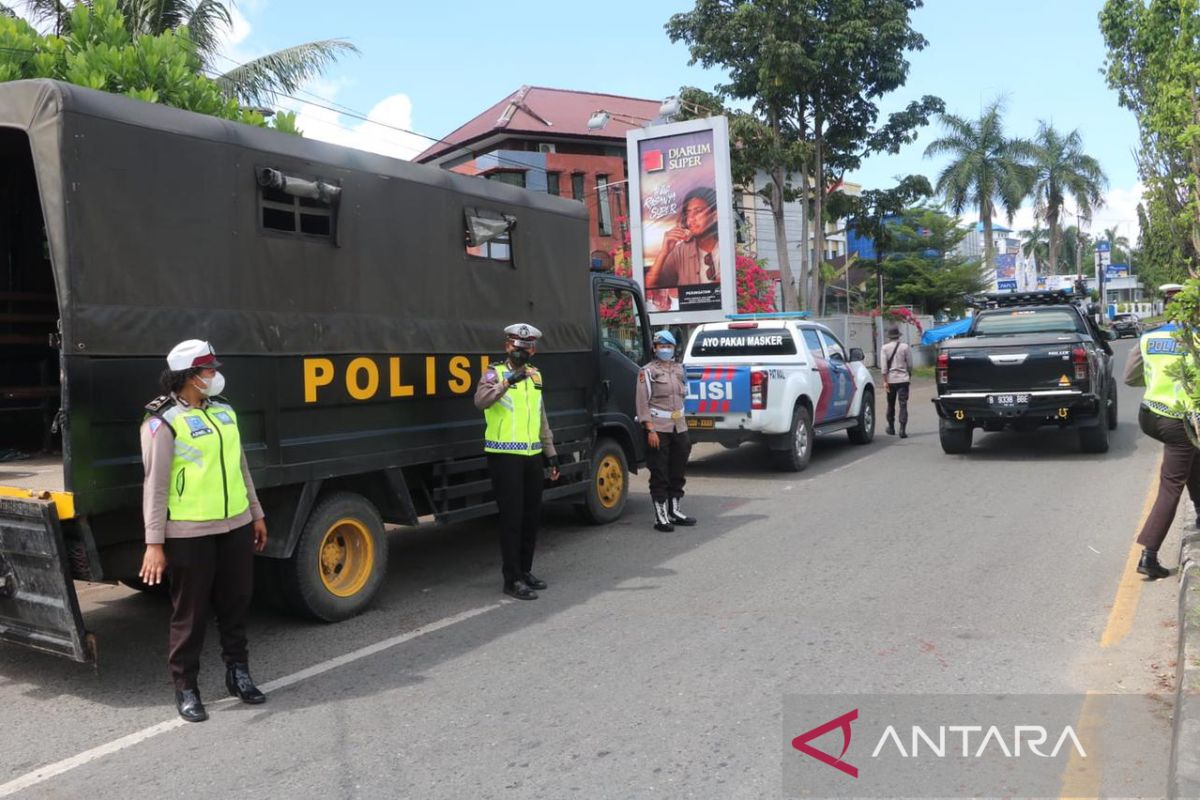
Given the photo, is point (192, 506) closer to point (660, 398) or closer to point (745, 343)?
point (660, 398)

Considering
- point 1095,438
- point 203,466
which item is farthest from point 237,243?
point 1095,438

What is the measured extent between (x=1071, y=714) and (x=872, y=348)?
28.9 metres

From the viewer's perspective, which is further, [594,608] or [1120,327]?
[1120,327]

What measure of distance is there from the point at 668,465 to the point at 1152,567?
392cm

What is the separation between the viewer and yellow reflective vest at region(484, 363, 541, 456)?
656 centimetres

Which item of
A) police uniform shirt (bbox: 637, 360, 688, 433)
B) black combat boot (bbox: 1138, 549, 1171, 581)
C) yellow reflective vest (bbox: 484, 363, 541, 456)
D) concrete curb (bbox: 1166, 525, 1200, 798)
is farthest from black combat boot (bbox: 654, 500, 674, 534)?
concrete curb (bbox: 1166, 525, 1200, 798)

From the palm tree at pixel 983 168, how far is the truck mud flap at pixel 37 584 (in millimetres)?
42465

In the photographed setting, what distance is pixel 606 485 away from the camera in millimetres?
9102

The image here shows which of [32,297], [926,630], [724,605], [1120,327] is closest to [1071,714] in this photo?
[926,630]

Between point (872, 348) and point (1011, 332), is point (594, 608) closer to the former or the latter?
point (1011, 332)

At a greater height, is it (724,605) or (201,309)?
(201,309)

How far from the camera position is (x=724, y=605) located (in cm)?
618

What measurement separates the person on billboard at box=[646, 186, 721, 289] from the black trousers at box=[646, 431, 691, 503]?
453 inches

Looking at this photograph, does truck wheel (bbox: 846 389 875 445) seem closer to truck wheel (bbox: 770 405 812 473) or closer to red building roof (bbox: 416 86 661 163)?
truck wheel (bbox: 770 405 812 473)
